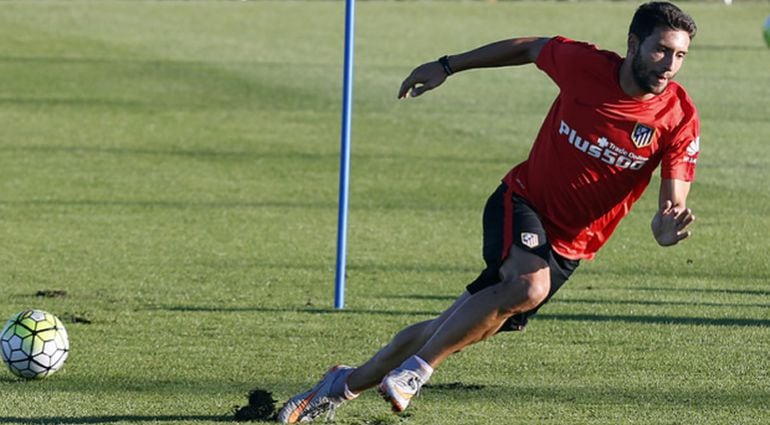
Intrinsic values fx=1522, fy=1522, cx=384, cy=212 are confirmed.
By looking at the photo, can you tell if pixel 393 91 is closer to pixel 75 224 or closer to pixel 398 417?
pixel 75 224

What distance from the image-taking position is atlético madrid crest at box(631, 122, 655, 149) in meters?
6.59

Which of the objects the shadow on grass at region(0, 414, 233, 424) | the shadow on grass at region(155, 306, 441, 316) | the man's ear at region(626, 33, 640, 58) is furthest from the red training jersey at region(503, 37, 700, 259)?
the shadow on grass at region(155, 306, 441, 316)

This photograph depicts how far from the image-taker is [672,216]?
20.6ft

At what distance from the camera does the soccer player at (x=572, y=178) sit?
648 centimetres

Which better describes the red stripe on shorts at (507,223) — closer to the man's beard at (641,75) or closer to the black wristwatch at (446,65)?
the black wristwatch at (446,65)

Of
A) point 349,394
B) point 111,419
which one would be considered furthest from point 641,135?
point 111,419

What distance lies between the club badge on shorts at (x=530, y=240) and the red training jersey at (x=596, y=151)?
134 millimetres

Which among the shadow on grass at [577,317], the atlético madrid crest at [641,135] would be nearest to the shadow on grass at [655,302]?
the shadow on grass at [577,317]

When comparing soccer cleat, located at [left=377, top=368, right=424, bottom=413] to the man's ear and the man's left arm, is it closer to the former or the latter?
the man's left arm

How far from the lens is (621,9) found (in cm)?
3762

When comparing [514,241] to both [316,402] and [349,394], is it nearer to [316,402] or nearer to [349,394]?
[349,394]

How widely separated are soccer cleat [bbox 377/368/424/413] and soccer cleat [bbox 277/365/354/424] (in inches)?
23.9

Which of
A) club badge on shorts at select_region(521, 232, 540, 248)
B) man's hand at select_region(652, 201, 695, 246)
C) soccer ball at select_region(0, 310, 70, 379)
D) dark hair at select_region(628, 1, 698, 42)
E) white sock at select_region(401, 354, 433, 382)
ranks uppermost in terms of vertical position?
dark hair at select_region(628, 1, 698, 42)

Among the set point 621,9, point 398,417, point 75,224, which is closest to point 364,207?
point 75,224
